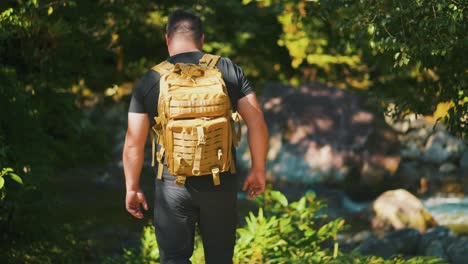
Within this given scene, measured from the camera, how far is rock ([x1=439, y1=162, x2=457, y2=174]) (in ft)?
52.5

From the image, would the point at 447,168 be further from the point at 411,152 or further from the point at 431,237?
the point at 431,237

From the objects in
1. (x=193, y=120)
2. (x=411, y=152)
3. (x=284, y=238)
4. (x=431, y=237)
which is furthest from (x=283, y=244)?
(x=411, y=152)

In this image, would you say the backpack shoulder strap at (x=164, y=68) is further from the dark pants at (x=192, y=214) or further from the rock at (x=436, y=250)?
the rock at (x=436, y=250)

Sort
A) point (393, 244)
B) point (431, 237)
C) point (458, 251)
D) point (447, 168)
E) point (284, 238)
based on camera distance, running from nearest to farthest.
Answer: point (284, 238)
point (458, 251)
point (393, 244)
point (431, 237)
point (447, 168)

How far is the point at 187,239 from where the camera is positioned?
480 cm

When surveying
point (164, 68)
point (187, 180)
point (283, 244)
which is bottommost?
point (283, 244)

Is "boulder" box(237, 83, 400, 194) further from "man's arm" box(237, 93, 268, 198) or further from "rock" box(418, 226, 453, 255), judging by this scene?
"man's arm" box(237, 93, 268, 198)

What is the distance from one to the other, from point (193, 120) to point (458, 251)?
4970 millimetres

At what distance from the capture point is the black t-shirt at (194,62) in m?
4.70

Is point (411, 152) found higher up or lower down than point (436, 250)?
higher up

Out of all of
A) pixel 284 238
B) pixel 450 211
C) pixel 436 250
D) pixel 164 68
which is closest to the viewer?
pixel 164 68

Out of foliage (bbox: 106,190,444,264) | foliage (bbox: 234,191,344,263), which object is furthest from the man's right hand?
foliage (bbox: 234,191,344,263)

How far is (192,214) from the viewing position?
480 cm

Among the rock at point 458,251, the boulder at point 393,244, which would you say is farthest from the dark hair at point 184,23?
the boulder at point 393,244
